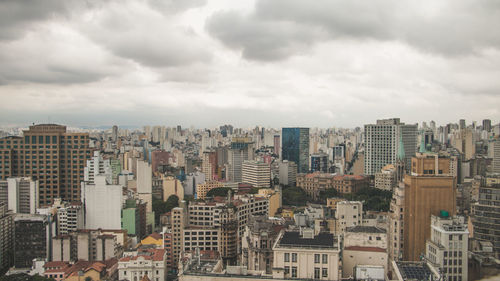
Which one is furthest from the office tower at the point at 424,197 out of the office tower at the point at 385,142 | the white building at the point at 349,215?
the office tower at the point at 385,142

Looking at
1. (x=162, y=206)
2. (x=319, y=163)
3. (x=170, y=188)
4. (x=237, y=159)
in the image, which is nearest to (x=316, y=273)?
(x=162, y=206)

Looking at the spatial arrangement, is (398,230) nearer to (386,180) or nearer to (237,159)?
(386,180)

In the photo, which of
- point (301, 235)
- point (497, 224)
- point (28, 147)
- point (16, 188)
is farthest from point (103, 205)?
point (497, 224)

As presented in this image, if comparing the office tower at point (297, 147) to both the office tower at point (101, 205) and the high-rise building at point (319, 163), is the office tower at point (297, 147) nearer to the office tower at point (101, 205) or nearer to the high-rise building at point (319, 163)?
the high-rise building at point (319, 163)

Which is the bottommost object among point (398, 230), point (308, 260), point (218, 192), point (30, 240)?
point (30, 240)

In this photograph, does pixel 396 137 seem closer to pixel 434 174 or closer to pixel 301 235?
pixel 434 174

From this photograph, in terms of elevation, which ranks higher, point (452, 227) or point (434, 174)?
point (434, 174)

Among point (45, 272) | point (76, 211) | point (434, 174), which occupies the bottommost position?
point (45, 272)

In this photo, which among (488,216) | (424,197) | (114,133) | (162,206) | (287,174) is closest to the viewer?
(424,197)
